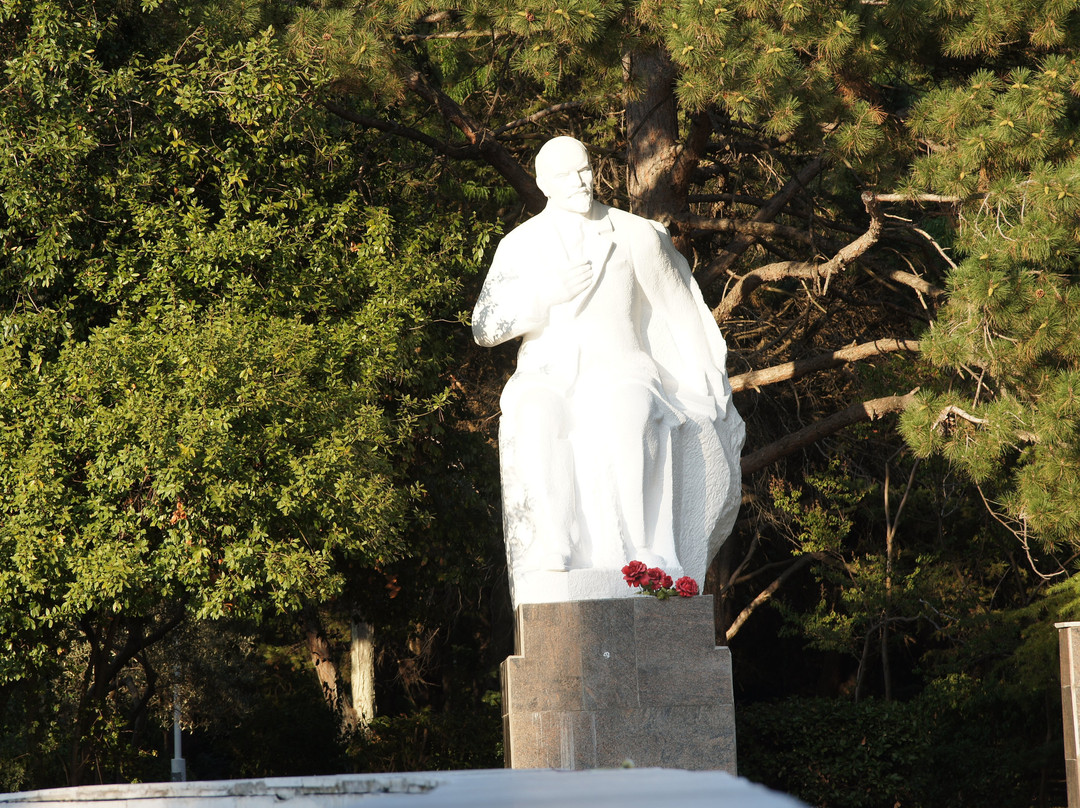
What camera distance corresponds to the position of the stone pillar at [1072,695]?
6.76 m

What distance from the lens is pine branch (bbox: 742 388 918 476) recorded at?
30.5 feet

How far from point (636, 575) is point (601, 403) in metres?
0.88

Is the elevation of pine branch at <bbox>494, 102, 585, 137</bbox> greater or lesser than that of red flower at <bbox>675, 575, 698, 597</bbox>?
greater

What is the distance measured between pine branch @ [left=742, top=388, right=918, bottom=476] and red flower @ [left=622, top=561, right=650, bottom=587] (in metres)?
4.15

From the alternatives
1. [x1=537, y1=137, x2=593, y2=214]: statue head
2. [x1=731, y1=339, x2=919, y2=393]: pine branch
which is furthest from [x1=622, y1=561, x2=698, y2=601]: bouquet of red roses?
[x1=731, y1=339, x2=919, y2=393]: pine branch

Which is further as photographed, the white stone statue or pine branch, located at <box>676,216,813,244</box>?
pine branch, located at <box>676,216,813,244</box>

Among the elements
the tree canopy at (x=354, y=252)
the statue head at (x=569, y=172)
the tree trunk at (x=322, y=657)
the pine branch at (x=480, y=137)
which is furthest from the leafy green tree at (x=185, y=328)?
the tree trunk at (x=322, y=657)

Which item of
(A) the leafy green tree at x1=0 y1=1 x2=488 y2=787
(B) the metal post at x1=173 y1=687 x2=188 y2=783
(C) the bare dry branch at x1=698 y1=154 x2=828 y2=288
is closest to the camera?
(A) the leafy green tree at x1=0 y1=1 x2=488 y2=787

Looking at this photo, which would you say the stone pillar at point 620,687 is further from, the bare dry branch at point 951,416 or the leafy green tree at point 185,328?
the bare dry branch at point 951,416

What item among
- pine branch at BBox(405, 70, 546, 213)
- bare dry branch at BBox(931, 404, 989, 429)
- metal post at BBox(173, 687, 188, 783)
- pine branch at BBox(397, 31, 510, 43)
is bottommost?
metal post at BBox(173, 687, 188, 783)

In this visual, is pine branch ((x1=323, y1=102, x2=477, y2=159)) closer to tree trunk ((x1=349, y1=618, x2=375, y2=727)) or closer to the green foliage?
the green foliage

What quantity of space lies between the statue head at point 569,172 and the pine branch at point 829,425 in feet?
12.0

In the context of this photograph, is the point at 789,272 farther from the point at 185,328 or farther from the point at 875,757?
the point at 185,328

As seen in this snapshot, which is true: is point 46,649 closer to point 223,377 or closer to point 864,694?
point 223,377
